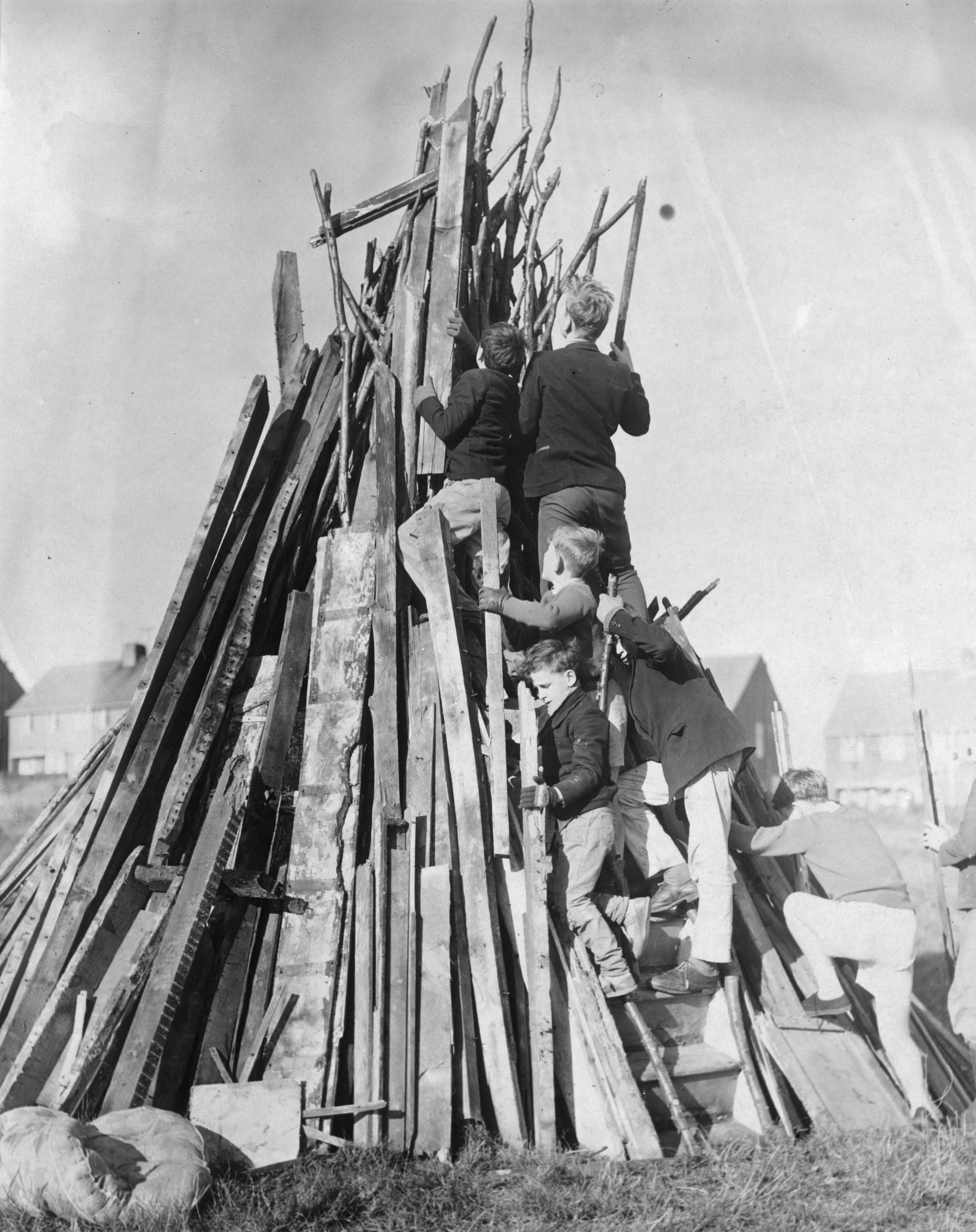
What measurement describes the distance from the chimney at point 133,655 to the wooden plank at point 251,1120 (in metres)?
18.0

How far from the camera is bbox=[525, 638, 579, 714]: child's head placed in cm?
602

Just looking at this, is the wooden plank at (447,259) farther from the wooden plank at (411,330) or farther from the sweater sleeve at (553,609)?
the sweater sleeve at (553,609)

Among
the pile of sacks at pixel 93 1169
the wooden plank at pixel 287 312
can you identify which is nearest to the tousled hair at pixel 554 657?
the pile of sacks at pixel 93 1169

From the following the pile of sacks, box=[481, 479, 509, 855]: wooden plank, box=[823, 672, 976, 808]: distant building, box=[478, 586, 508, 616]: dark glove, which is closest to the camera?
the pile of sacks

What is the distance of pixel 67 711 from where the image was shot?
71.3 feet

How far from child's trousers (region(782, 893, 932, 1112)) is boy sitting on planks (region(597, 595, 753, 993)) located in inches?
17.7

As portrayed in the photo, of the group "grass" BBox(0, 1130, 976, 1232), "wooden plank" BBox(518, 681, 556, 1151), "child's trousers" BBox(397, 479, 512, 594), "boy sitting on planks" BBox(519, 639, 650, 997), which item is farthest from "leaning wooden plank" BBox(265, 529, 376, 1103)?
"boy sitting on planks" BBox(519, 639, 650, 997)

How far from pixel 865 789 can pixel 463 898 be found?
20.0 m

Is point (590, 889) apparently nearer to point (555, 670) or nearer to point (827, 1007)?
point (555, 670)

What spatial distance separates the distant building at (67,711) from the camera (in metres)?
21.4

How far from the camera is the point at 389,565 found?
6859 millimetres

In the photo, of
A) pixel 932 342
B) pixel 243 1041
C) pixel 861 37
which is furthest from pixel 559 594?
pixel 932 342

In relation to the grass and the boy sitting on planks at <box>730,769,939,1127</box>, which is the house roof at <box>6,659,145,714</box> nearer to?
the boy sitting on planks at <box>730,769,939,1127</box>

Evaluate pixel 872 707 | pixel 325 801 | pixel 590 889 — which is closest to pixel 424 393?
pixel 325 801
